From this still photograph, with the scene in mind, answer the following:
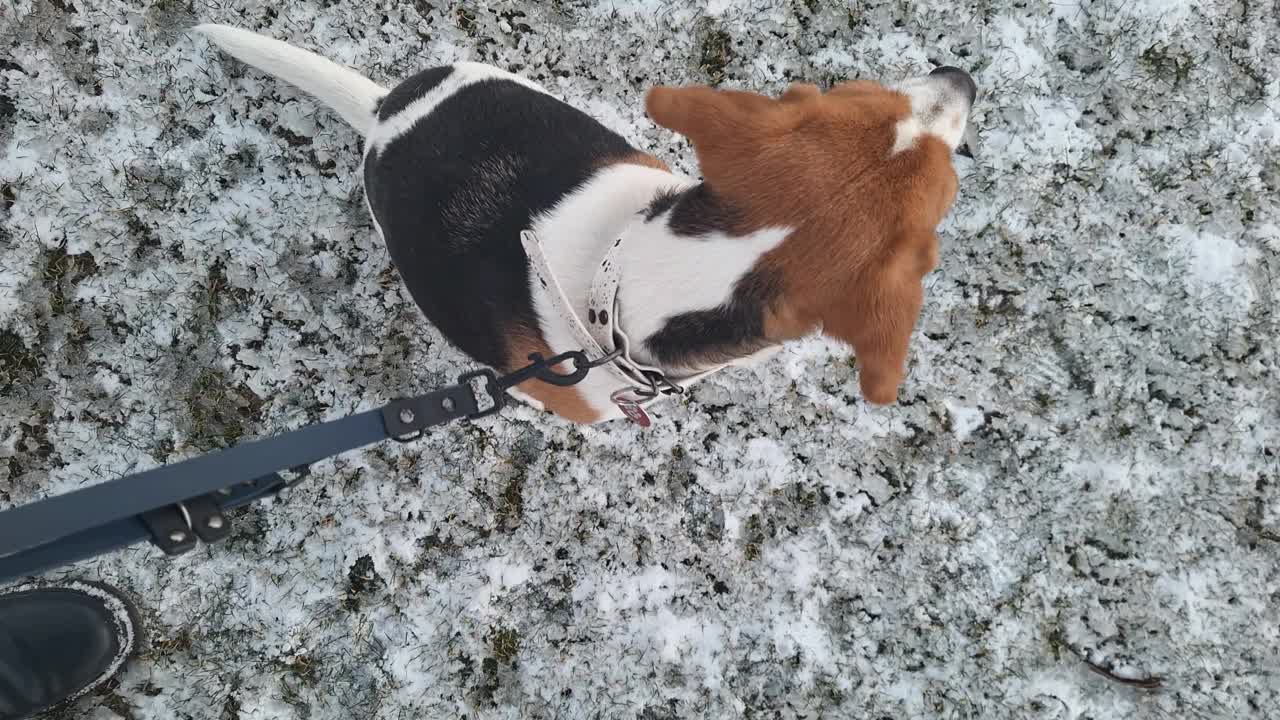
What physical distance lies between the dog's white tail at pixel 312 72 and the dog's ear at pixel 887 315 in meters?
1.98

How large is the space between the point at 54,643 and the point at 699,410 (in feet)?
9.35

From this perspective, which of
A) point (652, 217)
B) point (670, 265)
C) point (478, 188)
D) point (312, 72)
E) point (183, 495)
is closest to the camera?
point (183, 495)

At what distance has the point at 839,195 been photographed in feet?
5.58

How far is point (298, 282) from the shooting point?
3.23m

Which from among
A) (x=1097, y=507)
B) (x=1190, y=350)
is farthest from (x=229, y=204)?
(x=1190, y=350)

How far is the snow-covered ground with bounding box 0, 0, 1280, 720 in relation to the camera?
312cm

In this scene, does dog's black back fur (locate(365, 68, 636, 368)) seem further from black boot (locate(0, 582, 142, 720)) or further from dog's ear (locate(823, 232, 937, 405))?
black boot (locate(0, 582, 142, 720))

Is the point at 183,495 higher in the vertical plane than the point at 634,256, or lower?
lower

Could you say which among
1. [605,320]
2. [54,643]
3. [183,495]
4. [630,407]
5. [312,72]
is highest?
[312,72]

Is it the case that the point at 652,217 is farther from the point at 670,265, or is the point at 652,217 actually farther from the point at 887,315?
the point at 887,315

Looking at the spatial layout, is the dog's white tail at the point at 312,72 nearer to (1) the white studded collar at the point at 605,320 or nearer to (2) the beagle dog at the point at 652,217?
(2) the beagle dog at the point at 652,217

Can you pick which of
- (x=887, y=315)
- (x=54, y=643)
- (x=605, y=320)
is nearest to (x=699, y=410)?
(x=605, y=320)

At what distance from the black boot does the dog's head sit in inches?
119

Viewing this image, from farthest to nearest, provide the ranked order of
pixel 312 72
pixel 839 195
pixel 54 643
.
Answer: pixel 54 643, pixel 312 72, pixel 839 195
